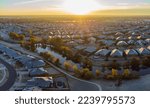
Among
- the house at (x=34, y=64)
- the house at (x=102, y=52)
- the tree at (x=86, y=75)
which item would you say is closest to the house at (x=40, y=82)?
the tree at (x=86, y=75)

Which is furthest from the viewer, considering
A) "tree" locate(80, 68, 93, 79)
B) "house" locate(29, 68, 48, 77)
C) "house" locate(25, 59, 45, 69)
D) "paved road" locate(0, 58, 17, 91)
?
"house" locate(25, 59, 45, 69)

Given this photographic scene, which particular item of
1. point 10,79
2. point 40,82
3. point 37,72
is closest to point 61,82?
point 40,82

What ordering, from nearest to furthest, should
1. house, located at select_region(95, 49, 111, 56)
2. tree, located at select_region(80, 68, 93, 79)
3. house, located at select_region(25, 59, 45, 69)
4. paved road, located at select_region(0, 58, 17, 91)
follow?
1. paved road, located at select_region(0, 58, 17, 91)
2. tree, located at select_region(80, 68, 93, 79)
3. house, located at select_region(25, 59, 45, 69)
4. house, located at select_region(95, 49, 111, 56)

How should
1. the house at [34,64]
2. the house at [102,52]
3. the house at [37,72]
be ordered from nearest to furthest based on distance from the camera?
the house at [37,72], the house at [34,64], the house at [102,52]

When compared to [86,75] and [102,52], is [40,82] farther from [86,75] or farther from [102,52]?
[102,52]

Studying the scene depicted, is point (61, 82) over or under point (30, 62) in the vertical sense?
under

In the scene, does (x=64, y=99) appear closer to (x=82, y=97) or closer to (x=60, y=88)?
(x=82, y=97)

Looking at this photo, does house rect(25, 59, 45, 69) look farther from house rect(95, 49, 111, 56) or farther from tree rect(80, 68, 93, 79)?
house rect(95, 49, 111, 56)

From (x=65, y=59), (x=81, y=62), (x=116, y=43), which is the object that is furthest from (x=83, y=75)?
(x=116, y=43)

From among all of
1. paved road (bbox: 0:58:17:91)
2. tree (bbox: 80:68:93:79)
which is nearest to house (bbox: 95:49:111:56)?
tree (bbox: 80:68:93:79)

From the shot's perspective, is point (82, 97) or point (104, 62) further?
point (104, 62)

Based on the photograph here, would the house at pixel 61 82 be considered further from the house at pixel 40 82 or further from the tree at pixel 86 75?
the tree at pixel 86 75
